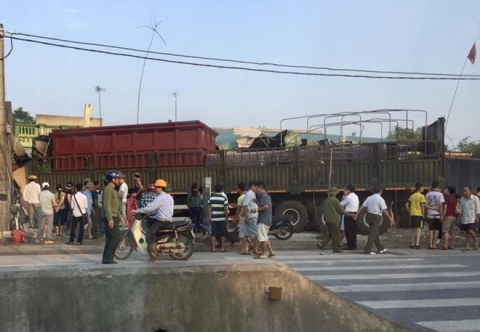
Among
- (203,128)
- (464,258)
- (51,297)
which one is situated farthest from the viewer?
(203,128)

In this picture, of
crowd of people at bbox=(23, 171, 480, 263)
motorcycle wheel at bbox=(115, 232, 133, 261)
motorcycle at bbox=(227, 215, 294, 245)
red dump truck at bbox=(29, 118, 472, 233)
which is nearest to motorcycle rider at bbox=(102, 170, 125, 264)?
motorcycle wheel at bbox=(115, 232, 133, 261)

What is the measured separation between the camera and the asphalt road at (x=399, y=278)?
6.41m

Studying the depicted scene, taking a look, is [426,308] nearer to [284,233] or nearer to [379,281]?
[379,281]

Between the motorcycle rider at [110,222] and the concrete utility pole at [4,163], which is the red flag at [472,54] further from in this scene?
the concrete utility pole at [4,163]

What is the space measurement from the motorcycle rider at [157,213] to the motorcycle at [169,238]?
0.13 metres

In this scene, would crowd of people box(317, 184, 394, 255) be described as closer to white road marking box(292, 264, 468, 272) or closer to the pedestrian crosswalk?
the pedestrian crosswalk

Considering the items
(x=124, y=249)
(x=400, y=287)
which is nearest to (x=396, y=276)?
(x=400, y=287)

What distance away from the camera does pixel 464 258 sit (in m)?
12.0

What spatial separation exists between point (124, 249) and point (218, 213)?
2411 mm

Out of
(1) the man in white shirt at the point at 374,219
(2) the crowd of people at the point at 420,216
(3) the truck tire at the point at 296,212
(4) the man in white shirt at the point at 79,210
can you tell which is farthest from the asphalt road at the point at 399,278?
(3) the truck tire at the point at 296,212

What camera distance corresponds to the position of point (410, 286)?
8.37 meters

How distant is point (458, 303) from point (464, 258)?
17.2 ft

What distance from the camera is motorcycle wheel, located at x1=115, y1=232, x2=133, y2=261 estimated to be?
37.1 ft

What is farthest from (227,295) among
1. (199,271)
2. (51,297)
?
(51,297)
